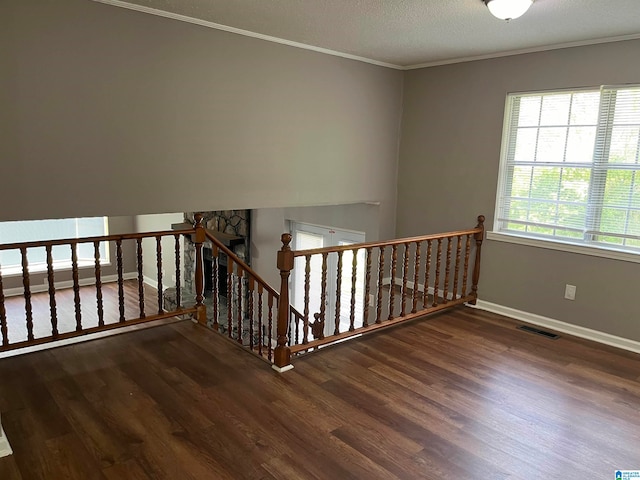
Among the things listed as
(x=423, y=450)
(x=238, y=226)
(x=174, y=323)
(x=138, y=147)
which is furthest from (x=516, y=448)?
(x=238, y=226)

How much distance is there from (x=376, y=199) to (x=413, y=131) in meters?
0.87

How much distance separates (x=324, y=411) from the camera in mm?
2686

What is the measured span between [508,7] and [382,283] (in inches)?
105

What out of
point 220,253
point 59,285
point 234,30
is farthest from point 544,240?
point 59,285

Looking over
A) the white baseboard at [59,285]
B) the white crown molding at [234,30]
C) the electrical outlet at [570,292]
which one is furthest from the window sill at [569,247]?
the white baseboard at [59,285]

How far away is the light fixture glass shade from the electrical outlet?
93.6 inches

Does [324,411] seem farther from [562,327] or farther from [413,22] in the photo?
[413,22]

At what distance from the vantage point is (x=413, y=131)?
524 cm

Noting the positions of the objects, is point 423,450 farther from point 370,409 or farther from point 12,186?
point 12,186

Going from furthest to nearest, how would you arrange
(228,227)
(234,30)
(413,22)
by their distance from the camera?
(228,227), (234,30), (413,22)

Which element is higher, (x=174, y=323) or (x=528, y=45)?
(x=528, y=45)

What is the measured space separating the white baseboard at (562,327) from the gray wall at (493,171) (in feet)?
0.16

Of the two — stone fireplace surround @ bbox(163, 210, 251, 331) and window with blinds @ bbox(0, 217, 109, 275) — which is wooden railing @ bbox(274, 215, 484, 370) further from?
window with blinds @ bbox(0, 217, 109, 275)

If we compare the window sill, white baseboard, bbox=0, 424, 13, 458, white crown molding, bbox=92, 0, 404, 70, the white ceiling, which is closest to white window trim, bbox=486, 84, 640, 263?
the window sill
